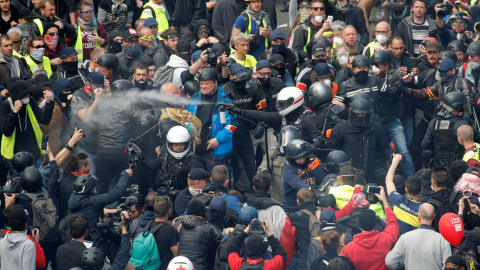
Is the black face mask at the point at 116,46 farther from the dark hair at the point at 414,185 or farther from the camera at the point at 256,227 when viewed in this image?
the dark hair at the point at 414,185

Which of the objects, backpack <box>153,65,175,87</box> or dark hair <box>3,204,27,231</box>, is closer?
dark hair <box>3,204,27,231</box>

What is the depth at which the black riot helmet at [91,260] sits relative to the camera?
32.4ft

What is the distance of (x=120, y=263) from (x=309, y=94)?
4.52 metres

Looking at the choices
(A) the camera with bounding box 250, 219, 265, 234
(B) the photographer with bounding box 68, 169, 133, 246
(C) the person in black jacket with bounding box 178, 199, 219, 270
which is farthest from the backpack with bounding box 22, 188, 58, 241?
(A) the camera with bounding box 250, 219, 265, 234

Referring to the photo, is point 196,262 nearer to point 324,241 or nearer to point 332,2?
point 324,241

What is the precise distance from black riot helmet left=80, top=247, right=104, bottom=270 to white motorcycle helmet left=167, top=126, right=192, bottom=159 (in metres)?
2.95

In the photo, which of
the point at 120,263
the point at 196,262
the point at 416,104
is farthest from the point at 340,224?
the point at 416,104

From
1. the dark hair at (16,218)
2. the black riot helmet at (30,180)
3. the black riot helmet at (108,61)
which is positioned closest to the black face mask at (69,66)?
the black riot helmet at (108,61)

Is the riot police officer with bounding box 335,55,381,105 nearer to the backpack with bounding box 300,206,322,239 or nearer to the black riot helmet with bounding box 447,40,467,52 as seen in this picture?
the black riot helmet with bounding box 447,40,467,52

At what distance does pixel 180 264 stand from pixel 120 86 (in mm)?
4537

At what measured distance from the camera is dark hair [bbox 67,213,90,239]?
10.4m

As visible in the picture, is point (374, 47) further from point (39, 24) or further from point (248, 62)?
point (39, 24)

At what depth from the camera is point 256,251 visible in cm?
987

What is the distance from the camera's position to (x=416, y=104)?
14867 millimetres
